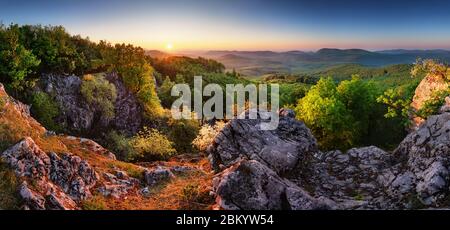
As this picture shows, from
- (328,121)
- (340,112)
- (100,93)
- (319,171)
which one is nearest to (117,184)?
(319,171)

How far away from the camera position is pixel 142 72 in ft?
211

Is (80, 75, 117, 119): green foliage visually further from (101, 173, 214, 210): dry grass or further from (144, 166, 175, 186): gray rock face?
(101, 173, 214, 210): dry grass

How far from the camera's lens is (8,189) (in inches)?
735

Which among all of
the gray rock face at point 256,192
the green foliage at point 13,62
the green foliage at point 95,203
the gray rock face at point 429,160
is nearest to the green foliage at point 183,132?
the green foliage at point 13,62

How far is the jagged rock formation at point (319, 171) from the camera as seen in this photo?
781 inches

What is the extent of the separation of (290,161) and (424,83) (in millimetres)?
20313

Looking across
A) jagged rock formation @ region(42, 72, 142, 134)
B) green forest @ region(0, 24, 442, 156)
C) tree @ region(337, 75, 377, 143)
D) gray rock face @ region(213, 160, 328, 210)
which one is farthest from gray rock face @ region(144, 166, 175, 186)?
tree @ region(337, 75, 377, 143)

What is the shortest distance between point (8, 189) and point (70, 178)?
13.5 ft

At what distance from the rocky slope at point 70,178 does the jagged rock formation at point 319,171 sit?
8.74 feet

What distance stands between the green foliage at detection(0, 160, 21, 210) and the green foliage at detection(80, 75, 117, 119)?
113 feet

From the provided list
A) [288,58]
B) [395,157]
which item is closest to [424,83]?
[395,157]

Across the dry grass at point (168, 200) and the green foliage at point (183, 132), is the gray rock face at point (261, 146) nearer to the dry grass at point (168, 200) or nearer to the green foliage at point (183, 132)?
the dry grass at point (168, 200)

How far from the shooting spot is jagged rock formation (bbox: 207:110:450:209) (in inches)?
781
